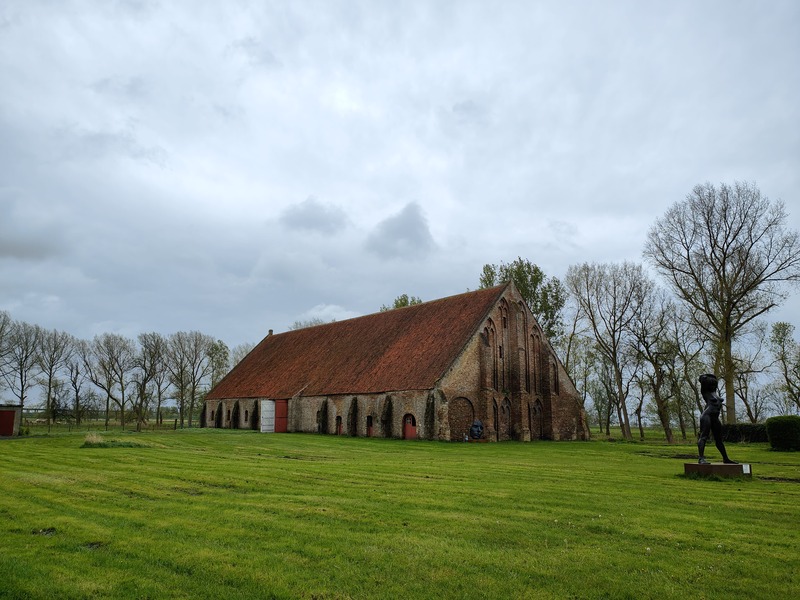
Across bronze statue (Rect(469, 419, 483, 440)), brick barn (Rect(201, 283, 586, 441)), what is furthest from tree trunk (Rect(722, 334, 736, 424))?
bronze statue (Rect(469, 419, 483, 440))

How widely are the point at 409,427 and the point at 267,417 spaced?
48.7ft

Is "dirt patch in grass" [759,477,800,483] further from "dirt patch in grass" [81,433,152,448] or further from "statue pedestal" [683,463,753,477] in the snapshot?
"dirt patch in grass" [81,433,152,448]

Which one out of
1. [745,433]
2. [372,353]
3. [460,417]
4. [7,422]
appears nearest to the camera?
[460,417]

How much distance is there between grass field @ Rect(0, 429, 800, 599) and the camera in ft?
21.3

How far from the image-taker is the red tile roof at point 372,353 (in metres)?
37.5

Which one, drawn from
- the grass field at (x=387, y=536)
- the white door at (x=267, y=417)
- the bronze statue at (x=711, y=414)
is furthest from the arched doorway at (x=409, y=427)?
the grass field at (x=387, y=536)

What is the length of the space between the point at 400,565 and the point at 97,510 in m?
6.03

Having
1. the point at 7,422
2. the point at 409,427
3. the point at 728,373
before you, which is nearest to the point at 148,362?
the point at 7,422

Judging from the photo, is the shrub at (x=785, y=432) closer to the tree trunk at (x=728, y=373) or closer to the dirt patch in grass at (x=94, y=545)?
the tree trunk at (x=728, y=373)

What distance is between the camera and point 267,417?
45.1 m

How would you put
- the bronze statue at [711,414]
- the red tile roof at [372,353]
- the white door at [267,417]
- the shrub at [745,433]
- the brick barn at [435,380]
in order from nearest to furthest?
the bronze statue at [711,414]
the brick barn at [435,380]
the shrub at [745,433]
the red tile roof at [372,353]
the white door at [267,417]

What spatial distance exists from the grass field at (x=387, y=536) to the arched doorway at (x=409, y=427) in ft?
67.2

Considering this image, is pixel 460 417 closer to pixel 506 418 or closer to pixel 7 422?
pixel 506 418

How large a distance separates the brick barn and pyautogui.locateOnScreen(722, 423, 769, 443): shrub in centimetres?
942
